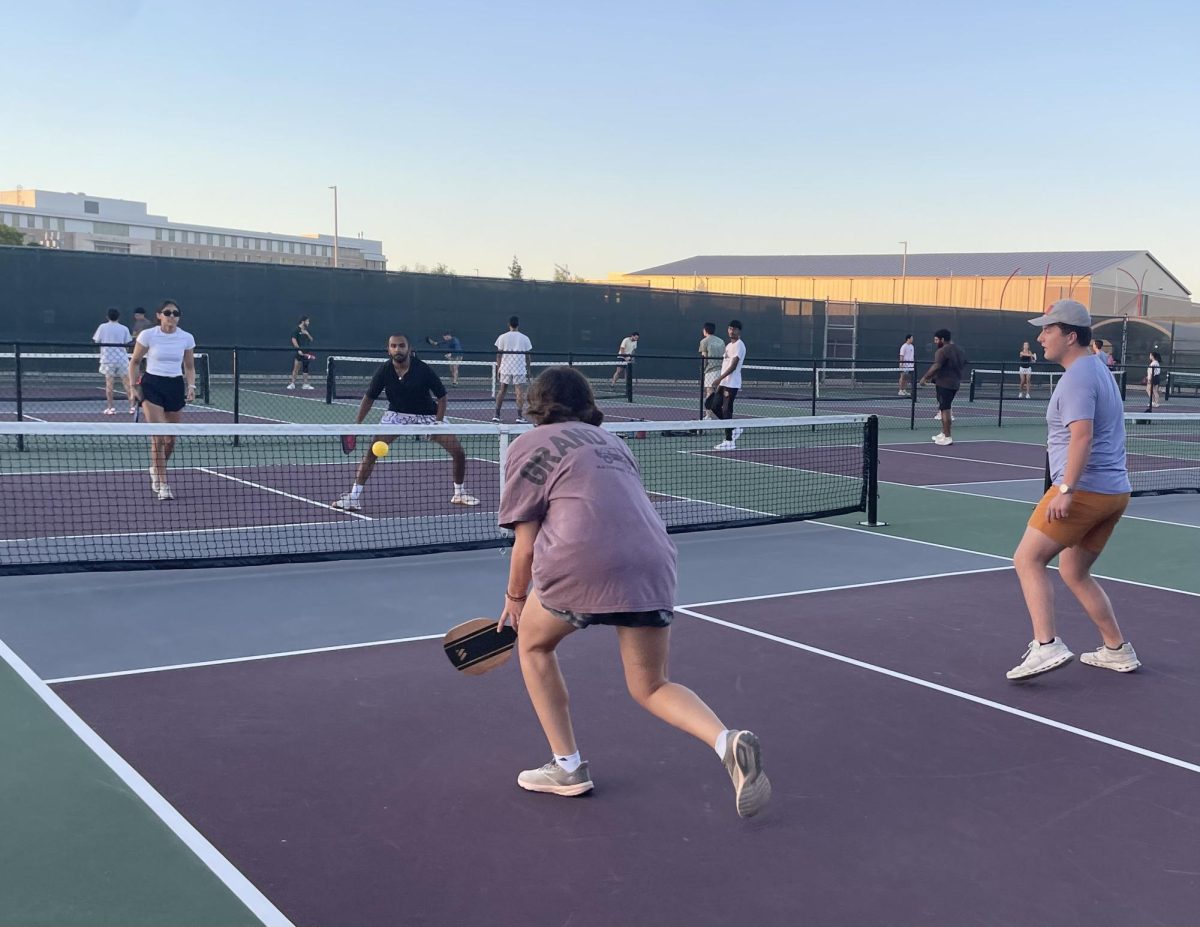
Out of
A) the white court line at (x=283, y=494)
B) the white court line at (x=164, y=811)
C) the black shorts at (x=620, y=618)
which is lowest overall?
the white court line at (x=164, y=811)

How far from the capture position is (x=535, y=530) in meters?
4.11

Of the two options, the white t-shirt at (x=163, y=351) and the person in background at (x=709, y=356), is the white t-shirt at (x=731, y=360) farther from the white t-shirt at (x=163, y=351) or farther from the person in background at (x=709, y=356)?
the white t-shirt at (x=163, y=351)

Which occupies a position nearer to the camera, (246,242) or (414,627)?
(414,627)

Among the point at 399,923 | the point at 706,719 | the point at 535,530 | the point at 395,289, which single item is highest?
the point at 395,289

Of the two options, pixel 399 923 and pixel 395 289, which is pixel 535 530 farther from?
pixel 395 289

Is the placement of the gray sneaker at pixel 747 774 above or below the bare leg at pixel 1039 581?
below

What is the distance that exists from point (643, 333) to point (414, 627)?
30.4 meters

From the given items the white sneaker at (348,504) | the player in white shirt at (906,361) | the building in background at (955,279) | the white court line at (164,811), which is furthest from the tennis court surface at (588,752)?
the building in background at (955,279)

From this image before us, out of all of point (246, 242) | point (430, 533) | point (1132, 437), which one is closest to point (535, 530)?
point (430, 533)

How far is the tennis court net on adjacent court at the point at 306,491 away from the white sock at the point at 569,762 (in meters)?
4.06

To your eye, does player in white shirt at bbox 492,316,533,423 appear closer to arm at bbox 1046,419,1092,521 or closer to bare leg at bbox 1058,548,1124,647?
bare leg at bbox 1058,548,1124,647

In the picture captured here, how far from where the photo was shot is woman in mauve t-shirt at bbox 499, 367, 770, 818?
3.99 m

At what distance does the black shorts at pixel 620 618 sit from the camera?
4000 millimetres

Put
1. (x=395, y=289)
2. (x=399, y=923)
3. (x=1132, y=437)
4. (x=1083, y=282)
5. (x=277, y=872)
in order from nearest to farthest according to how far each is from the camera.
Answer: (x=399, y=923) < (x=277, y=872) < (x=1132, y=437) < (x=395, y=289) < (x=1083, y=282)
